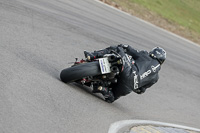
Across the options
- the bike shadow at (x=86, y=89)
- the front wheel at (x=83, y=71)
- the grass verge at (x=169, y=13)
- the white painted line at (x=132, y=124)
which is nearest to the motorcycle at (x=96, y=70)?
the front wheel at (x=83, y=71)

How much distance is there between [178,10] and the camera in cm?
3073

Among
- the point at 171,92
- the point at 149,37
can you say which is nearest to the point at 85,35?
the point at 171,92

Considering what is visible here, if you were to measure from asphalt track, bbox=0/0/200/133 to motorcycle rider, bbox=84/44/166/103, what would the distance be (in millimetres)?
273

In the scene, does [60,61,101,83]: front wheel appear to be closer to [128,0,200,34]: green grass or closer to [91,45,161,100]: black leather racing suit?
[91,45,161,100]: black leather racing suit

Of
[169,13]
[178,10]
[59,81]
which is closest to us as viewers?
[59,81]

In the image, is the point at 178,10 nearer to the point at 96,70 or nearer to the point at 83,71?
the point at 96,70

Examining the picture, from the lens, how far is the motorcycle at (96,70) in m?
7.06

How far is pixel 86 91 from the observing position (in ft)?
25.4

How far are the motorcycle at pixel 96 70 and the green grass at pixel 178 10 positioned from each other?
1822cm

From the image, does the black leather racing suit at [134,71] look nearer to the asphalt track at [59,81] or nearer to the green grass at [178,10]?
the asphalt track at [59,81]

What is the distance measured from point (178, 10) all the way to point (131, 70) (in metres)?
24.2

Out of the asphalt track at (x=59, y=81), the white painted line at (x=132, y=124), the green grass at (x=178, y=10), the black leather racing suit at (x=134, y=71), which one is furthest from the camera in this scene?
the green grass at (x=178, y=10)

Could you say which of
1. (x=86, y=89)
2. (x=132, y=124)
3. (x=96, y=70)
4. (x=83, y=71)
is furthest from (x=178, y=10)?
(x=83, y=71)

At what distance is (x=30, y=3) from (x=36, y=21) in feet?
6.71
